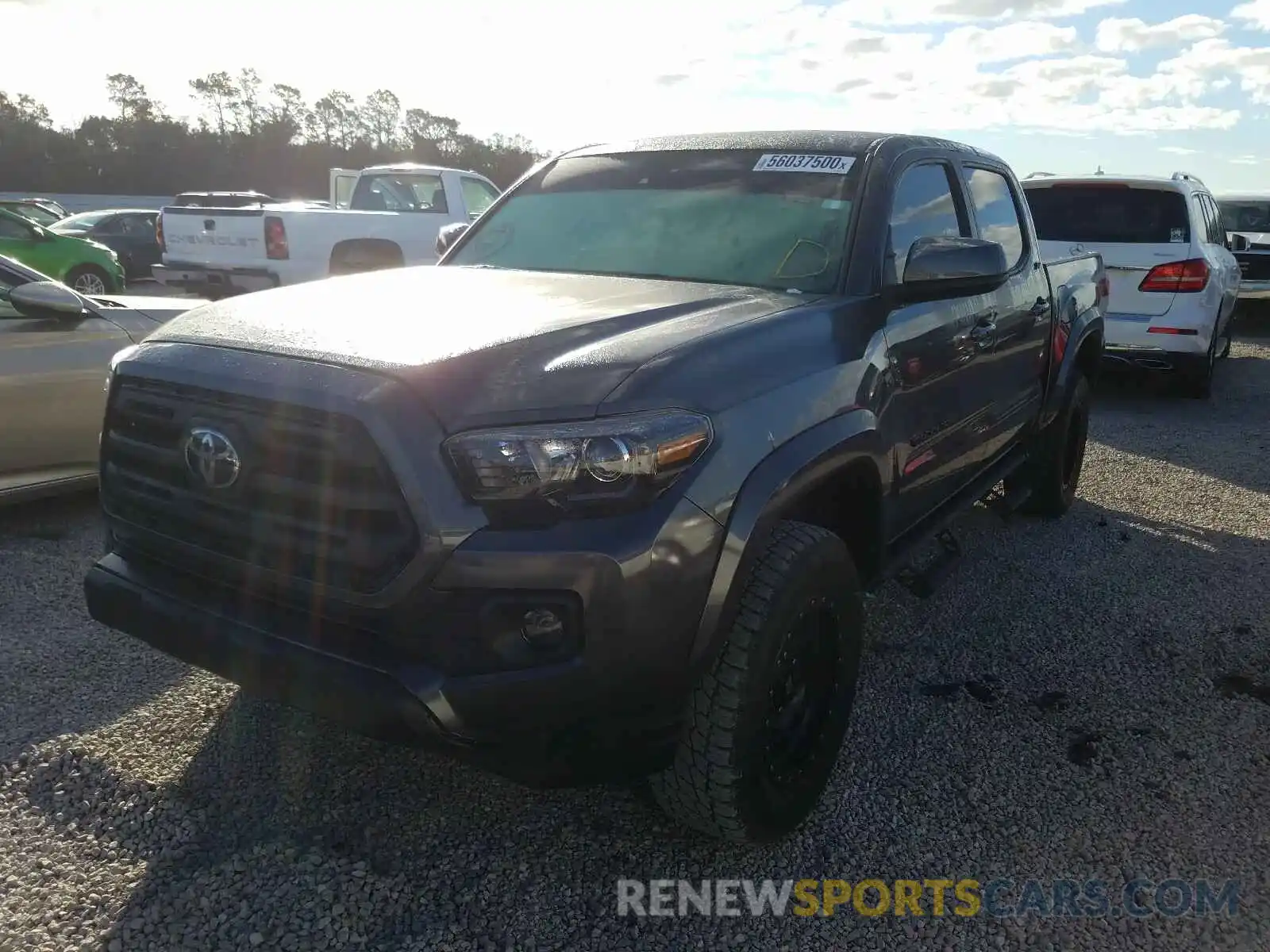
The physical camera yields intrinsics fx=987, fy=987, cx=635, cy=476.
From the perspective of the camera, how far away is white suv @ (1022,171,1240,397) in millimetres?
8078

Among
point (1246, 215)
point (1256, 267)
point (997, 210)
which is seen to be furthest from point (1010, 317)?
point (1246, 215)

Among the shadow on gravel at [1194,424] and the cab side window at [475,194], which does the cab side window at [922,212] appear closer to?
the shadow on gravel at [1194,424]

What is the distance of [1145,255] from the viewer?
26.7 feet

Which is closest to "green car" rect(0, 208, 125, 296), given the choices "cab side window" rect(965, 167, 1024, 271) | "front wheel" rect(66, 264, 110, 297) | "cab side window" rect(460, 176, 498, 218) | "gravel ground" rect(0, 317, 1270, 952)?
"front wheel" rect(66, 264, 110, 297)

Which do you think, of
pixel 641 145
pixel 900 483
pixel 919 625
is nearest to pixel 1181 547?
pixel 919 625

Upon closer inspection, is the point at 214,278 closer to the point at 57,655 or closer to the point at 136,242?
the point at 57,655

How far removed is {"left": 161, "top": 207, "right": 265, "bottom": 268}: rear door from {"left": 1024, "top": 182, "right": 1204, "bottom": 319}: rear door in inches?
293

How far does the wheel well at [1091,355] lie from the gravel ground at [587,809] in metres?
1.74

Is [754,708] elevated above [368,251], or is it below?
below

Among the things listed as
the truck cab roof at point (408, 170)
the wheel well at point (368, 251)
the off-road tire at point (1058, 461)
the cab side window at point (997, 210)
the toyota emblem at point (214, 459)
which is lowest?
the off-road tire at point (1058, 461)

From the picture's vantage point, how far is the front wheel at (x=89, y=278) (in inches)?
521

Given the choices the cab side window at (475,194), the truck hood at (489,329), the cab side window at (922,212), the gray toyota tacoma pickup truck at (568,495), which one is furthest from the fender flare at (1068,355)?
the cab side window at (475,194)

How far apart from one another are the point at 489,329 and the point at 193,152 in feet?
172

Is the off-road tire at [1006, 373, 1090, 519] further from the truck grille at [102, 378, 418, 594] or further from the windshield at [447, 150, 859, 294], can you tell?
the truck grille at [102, 378, 418, 594]
